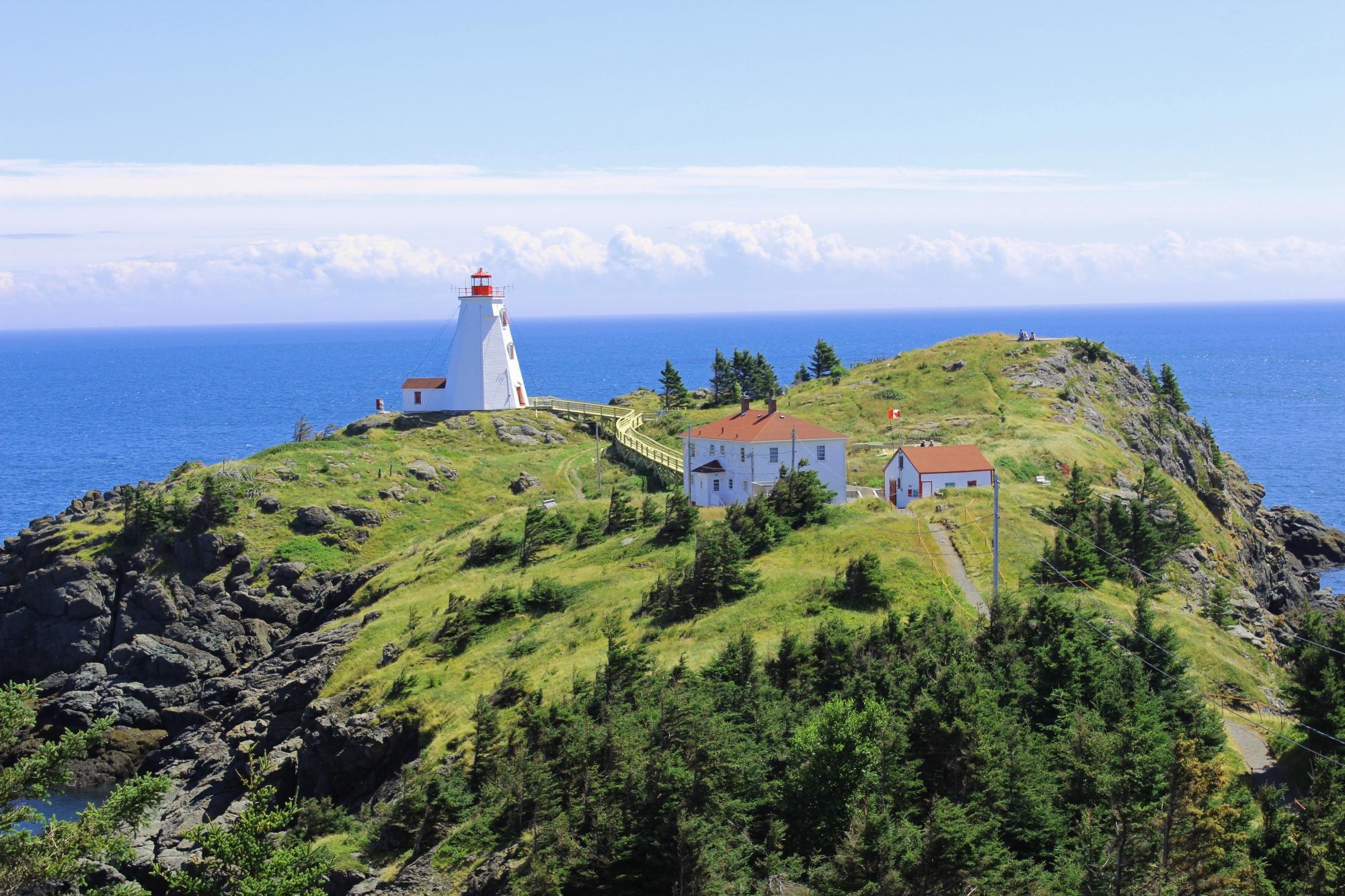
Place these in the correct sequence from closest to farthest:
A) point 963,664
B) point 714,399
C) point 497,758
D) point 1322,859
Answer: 1. point 1322,859
2. point 963,664
3. point 497,758
4. point 714,399

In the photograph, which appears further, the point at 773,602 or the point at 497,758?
the point at 773,602

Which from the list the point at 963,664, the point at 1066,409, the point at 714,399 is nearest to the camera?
the point at 963,664

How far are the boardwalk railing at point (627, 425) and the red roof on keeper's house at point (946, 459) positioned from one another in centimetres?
1839

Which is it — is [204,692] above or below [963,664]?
below

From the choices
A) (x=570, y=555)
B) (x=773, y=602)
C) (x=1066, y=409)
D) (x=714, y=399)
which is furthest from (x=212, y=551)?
(x=1066, y=409)

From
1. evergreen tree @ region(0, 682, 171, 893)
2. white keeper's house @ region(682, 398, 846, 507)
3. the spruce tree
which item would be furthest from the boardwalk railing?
evergreen tree @ region(0, 682, 171, 893)

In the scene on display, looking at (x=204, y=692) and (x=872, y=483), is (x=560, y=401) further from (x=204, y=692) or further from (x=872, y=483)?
(x=204, y=692)

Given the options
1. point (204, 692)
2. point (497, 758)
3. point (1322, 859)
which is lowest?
point (204, 692)

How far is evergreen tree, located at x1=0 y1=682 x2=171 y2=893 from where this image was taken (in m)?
24.5

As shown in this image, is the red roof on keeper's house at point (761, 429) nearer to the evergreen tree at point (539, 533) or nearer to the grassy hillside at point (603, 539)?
the grassy hillside at point (603, 539)

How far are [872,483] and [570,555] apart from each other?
813 inches

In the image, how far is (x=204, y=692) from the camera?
59656 millimetres

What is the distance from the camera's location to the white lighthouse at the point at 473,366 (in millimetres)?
100062

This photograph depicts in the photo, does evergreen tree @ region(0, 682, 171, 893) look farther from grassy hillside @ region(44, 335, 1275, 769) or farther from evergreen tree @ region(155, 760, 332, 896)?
grassy hillside @ region(44, 335, 1275, 769)
